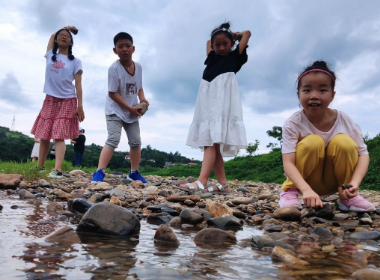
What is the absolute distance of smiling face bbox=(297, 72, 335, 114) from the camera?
2.89 metres

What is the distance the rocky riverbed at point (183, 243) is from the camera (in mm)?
1464

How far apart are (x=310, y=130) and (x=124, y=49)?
3101 mm

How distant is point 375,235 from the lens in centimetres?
236

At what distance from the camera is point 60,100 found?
6.04 m

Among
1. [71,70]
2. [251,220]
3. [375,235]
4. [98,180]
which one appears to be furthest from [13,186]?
[375,235]

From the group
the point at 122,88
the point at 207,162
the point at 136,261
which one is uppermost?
the point at 122,88

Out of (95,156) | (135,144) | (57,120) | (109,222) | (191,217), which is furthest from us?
(95,156)

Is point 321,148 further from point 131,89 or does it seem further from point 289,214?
point 131,89

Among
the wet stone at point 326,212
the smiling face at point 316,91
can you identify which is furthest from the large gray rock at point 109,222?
the smiling face at point 316,91

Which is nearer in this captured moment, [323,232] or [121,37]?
[323,232]

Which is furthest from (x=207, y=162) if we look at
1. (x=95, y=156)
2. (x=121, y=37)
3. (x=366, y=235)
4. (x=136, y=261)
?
(x=95, y=156)

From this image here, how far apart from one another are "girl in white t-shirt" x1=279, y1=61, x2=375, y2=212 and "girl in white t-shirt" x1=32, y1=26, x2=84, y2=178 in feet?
12.9

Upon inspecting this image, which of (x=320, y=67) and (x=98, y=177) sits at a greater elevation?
(x=320, y=67)

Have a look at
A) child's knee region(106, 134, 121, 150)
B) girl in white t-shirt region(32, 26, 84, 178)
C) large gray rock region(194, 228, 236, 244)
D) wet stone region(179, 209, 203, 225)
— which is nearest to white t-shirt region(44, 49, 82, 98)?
girl in white t-shirt region(32, 26, 84, 178)
